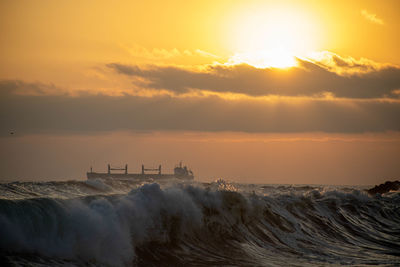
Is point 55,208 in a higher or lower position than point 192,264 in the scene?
higher

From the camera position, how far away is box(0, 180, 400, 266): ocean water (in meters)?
16.2

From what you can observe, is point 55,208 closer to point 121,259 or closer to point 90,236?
point 90,236

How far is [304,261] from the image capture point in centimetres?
2017

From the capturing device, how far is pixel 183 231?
2167 centimetres

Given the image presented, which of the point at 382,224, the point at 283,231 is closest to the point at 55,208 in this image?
the point at 283,231

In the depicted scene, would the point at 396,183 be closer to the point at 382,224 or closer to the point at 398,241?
the point at 382,224

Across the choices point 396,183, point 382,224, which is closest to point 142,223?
point 382,224

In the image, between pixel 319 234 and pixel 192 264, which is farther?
pixel 319 234

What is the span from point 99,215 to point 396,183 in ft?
193

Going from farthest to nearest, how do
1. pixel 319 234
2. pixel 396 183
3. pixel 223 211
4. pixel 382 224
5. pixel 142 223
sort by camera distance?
pixel 396 183
pixel 382 224
pixel 319 234
pixel 223 211
pixel 142 223

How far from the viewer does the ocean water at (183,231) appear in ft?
53.1

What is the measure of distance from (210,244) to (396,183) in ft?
178

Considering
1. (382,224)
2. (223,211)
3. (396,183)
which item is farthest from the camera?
(396,183)

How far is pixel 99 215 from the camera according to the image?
18.3 meters
